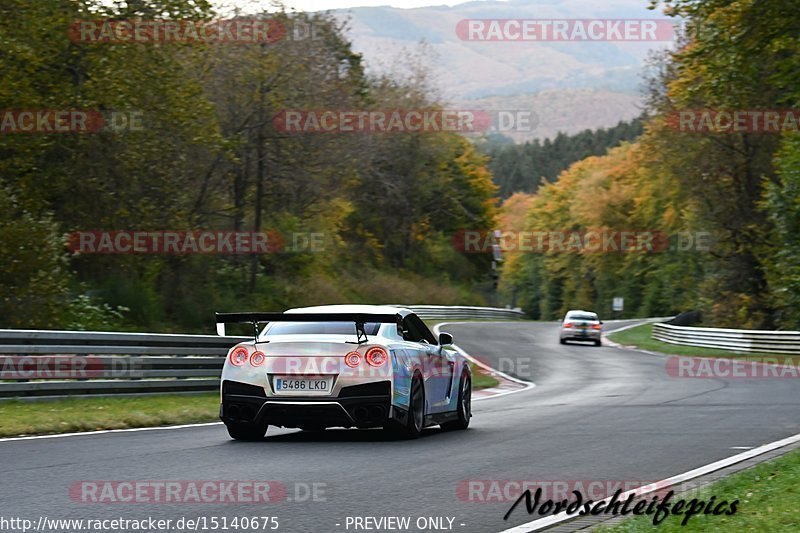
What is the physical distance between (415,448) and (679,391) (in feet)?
39.9

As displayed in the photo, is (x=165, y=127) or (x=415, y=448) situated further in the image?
(x=165, y=127)

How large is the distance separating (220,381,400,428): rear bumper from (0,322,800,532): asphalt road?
0.87 ft

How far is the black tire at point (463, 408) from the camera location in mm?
14438

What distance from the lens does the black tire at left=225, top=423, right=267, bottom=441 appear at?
12.5 meters

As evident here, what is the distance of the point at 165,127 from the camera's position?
1245 inches

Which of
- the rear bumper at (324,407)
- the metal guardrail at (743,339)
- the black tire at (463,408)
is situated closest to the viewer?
the rear bumper at (324,407)

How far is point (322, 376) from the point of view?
11.9 meters

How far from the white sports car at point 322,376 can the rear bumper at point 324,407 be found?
0.01 meters

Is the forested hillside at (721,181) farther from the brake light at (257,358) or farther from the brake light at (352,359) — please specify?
the brake light at (257,358)

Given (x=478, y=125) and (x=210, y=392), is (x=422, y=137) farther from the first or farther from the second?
(x=210, y=392)

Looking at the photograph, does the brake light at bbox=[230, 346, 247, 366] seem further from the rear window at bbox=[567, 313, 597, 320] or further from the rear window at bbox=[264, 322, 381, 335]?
the rear window at bbox=[567, 313, 597, 320]

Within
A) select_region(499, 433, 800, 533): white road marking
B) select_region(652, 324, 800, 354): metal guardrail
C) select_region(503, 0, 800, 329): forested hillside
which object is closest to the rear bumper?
select_region(499, 433, 800, 533): white road marking

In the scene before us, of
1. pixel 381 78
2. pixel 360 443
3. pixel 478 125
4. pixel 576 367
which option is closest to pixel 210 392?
pixel 360 443

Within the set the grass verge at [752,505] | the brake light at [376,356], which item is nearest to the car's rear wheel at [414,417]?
the brake light at [376,356]
